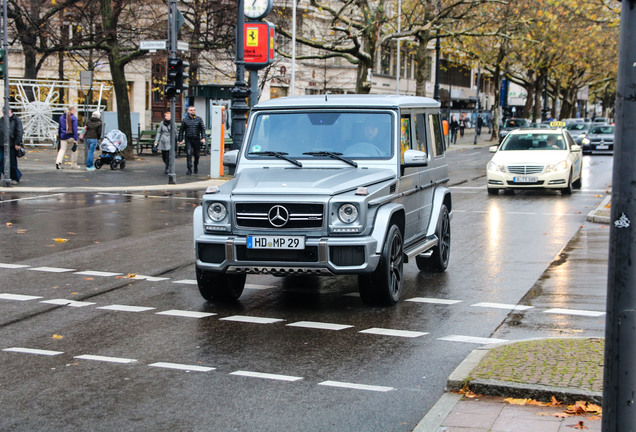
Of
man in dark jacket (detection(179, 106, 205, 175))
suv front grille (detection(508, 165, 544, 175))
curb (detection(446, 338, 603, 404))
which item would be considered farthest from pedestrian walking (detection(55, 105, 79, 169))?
curb (detection(446, 338, 603, 404))

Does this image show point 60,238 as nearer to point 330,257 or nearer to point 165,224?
point 165,224

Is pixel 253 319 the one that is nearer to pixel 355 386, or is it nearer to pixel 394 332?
pixel 394 332

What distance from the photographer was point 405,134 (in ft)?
33.9

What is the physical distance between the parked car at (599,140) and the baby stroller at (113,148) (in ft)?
93.6

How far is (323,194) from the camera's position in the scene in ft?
28.5

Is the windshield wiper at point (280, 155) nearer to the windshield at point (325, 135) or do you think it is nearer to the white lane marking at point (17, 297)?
the windshield at point (325, 135)

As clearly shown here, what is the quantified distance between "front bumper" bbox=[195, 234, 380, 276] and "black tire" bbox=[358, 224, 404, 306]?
22cm

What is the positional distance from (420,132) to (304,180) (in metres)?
2.41

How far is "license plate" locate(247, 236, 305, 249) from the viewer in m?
8.68

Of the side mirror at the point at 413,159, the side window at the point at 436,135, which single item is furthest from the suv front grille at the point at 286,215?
the side window at the point at 436,135

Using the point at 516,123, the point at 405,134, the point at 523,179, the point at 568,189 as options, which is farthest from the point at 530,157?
the point at 516,123

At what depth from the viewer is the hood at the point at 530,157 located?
23.7 meters

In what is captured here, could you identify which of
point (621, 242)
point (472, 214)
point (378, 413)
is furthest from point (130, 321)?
point (472, 214)

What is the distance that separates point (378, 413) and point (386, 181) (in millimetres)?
4004
